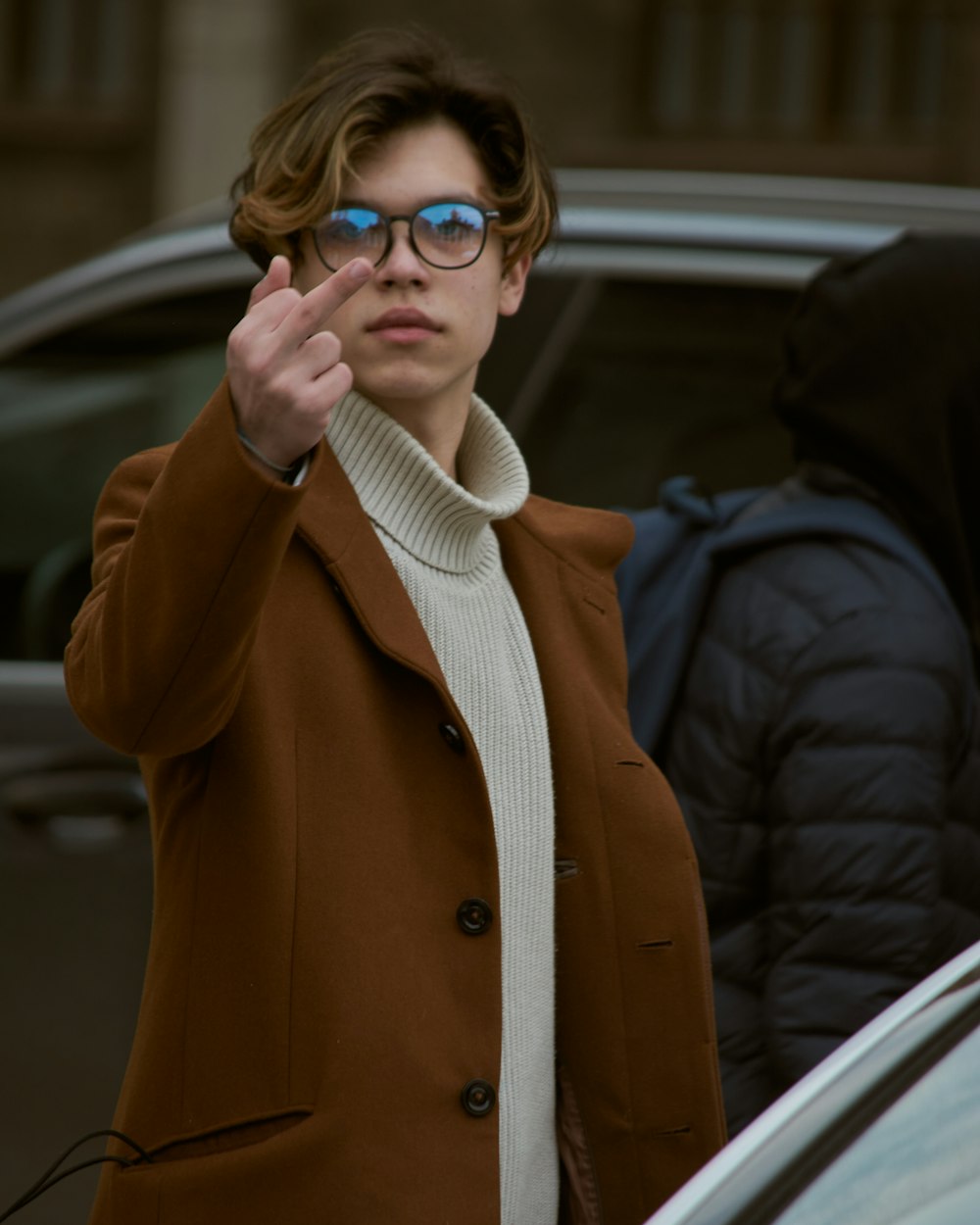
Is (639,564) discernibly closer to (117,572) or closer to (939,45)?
(117,572)

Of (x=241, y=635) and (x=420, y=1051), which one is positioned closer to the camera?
(x=241, y=635)

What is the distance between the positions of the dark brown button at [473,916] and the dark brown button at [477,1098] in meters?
0.13

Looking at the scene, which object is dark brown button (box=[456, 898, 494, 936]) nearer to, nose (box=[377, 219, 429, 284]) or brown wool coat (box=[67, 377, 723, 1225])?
brown wool coat (box=[67, 377, 723, 1225])

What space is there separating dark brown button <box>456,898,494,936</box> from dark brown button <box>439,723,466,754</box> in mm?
133

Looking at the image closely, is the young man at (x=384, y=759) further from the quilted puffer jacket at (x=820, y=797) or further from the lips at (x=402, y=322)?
the quilted puffer jacket at (x=820, y=797)

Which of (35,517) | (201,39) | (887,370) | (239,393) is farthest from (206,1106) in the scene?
(201,39)

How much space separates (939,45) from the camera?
33.2ft

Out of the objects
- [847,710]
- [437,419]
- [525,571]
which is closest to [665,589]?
[847,710]

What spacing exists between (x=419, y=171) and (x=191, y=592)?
22.3 inches

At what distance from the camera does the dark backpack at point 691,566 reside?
2285 mm

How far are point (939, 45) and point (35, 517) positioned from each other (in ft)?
26.2

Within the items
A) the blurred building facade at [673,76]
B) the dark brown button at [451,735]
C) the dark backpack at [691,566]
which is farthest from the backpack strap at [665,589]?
the blurred building facade at [673,76]

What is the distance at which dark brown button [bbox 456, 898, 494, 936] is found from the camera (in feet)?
5.54

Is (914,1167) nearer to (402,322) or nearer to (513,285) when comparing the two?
(402,322)
